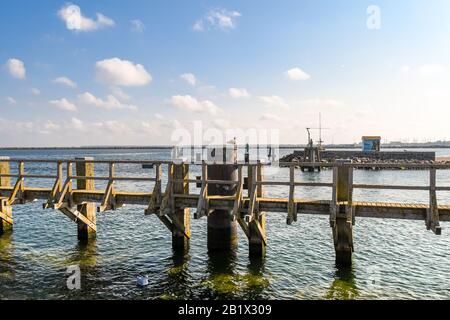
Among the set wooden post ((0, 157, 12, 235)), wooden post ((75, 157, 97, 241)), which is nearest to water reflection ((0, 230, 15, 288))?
wooden post ((0, 157, 12, 235))

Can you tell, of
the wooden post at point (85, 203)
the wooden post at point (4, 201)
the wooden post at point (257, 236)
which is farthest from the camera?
the wooden post at point (4, 201)

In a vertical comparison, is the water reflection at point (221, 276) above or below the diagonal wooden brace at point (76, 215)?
below

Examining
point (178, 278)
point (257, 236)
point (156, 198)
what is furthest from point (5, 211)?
point (257, 236)

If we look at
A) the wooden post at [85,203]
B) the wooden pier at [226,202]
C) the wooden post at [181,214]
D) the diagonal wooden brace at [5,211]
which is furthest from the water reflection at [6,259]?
the wooden post at [181,214]

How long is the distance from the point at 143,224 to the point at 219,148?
27.6 feet

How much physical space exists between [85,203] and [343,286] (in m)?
9.89

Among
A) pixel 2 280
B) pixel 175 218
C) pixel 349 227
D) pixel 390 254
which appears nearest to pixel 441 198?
pixel 390 254

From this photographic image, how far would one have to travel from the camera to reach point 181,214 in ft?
42.9

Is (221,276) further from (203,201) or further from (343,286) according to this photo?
(343,286)

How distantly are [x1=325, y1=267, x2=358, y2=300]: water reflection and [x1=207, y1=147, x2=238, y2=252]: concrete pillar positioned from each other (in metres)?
3.74

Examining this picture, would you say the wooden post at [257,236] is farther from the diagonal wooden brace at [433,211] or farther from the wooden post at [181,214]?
the diagonal wooden brace at [433,211]

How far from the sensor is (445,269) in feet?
40.0

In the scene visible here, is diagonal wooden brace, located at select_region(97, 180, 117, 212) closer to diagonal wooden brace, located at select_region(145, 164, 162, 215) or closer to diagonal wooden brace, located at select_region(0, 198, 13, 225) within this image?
diagonal wooden brace, located at select_region(145, 164, 162, 215)

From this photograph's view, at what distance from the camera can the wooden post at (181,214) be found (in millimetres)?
12086
